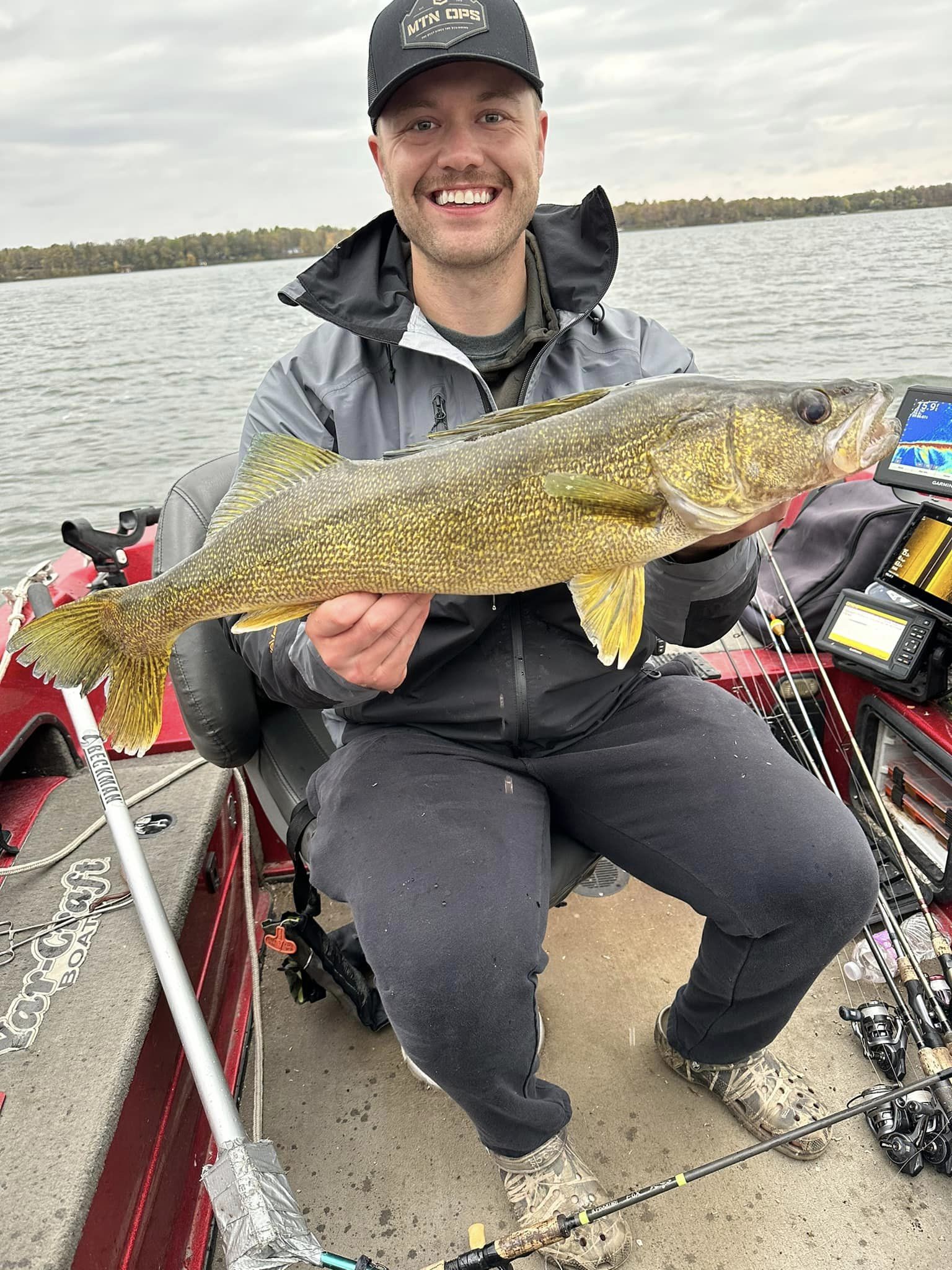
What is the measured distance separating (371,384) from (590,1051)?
2.23 metres

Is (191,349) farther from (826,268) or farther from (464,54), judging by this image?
(464,54)

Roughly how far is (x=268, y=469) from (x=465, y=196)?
106 centimetres

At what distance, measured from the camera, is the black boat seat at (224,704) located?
2.68m

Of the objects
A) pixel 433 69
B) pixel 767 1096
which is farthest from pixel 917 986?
pixel 433 69

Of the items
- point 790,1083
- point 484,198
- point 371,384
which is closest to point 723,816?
point 790,1083

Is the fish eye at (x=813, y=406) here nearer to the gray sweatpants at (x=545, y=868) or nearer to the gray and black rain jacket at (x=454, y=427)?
the gray and black rain jacket at (x=454, y=427)

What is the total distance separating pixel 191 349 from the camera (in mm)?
26766

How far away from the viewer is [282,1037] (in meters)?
3.01

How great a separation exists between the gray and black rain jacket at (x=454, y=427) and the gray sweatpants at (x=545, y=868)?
0.12 meters

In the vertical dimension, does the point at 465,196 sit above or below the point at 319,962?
above

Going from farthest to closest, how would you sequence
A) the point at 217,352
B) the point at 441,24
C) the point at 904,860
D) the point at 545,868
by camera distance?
the point at 217,352, the point at 904,860, the point at 441,24, the point at 545,868

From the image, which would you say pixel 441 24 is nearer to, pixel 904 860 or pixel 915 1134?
pixel 904 860

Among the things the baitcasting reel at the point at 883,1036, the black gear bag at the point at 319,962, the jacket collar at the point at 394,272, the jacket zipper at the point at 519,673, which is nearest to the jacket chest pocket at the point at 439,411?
the jacket collar at the point at 394,272

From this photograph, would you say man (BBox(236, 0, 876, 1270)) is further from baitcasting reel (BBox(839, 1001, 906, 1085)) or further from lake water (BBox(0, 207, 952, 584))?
lake water (BBox(0, 207, 952, 584))
